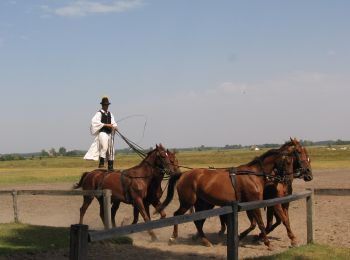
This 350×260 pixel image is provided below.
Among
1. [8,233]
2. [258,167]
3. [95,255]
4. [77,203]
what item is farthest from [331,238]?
[77,203]

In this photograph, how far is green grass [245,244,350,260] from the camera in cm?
777

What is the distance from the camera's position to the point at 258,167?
10.5 metres

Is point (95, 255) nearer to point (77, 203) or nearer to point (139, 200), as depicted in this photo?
point (139, 200)

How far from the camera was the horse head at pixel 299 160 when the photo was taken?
404 inches

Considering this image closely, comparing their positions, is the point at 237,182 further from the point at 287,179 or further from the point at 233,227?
the point at 233,227

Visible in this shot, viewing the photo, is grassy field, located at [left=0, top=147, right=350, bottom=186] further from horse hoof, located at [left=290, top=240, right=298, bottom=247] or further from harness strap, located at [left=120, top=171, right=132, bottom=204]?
horse hoof, located at [left=290, top=240, right=298, bottom=247]

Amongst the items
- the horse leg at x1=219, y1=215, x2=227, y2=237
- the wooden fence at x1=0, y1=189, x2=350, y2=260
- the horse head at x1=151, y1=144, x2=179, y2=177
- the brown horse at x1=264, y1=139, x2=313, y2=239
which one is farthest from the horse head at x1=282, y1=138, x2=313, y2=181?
the horse head at x1=151, y1=144, x2=179, y2=177

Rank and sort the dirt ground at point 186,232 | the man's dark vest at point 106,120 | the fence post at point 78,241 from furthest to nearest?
the man's dark vest at point 106,120, the dirt ground at point 186,232, the fence post at point 78,241

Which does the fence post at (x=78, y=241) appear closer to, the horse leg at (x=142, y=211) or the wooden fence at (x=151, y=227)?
the wooden fence at (x=151, y=227)

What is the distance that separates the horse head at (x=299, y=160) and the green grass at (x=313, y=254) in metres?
2.05

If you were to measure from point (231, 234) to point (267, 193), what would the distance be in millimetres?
4634

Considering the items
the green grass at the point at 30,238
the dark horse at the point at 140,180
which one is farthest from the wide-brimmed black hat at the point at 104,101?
the green grass at the point at 30,238

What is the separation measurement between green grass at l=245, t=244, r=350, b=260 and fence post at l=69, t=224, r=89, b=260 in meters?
4.30

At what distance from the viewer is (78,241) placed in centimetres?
411
